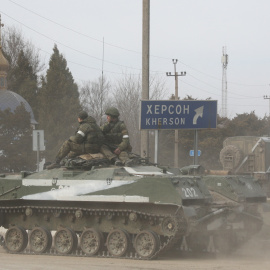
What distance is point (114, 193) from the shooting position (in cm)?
1467

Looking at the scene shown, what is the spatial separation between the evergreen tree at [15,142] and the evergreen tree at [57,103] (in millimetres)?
7073

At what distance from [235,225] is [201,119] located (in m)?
4.15

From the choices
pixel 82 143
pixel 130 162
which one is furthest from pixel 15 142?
pixel 130 162

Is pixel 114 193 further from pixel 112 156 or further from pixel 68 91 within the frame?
pixel 68 91

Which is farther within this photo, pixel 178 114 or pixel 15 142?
pixel 15 142

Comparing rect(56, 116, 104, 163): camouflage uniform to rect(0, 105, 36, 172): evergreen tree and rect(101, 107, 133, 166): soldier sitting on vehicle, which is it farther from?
rect(0, 105, 36, 172): evergreen tree

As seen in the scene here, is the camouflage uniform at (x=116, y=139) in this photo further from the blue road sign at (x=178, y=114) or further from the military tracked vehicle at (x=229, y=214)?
the blue road sign at (x=178, y=114)

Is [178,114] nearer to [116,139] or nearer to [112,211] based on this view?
[116,139]

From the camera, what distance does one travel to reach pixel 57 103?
5675 cm

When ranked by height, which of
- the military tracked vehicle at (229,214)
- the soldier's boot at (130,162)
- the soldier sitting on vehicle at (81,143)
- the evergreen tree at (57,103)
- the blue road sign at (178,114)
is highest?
the evergreen tree at (57,103)

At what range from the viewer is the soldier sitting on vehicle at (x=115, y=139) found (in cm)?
1642

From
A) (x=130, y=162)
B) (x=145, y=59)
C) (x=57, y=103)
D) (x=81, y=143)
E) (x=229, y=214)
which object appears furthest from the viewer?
(x=57, y=103)

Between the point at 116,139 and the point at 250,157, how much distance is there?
833 inches

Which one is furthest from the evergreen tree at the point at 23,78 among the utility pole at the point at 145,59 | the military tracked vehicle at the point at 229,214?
the military tracked vehicle at the point at 229,214
